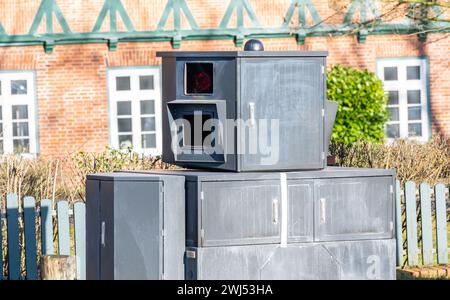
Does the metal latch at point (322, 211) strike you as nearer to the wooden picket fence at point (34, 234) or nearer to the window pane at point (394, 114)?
the wooden picket fence at point (34, 234)

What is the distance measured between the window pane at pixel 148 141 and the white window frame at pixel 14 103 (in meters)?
1.98

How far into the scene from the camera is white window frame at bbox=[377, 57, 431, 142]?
21109 millimetres

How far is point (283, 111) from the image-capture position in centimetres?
819

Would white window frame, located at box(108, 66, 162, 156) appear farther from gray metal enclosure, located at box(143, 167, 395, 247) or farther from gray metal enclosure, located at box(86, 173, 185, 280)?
gray metal enclosure, located at box(86, 173, 185, 280)

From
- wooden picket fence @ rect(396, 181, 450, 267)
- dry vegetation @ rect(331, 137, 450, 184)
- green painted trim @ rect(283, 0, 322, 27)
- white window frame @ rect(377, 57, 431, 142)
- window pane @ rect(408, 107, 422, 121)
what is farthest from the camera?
window pane @ rect(408, 107, 422, 121)

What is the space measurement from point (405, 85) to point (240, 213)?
539 inches

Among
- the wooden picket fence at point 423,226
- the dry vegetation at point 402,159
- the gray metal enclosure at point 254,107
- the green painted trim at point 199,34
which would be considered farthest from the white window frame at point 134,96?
the gray metal enclosure at point 254,107

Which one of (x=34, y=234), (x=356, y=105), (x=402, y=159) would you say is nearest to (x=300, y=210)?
(x=34, y=234)

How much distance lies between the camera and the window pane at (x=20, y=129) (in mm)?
20391

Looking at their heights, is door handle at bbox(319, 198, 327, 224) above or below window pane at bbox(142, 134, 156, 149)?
below

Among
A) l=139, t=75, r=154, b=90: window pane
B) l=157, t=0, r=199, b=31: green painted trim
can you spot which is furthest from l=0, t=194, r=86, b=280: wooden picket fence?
Answer: l=157, t=0, r=199, b=31: green painted trim

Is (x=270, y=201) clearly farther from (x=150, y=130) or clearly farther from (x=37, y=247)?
(x=150, y=130)

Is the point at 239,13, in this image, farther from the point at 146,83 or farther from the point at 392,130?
the point at 392,130

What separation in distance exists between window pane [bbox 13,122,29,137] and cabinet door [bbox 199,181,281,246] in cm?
1301
